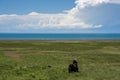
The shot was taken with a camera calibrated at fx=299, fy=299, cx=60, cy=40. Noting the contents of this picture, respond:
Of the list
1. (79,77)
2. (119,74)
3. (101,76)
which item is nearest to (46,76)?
(79,77)

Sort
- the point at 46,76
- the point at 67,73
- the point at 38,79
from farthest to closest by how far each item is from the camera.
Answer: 1. the point at 67,73
2. the point at 46,76
3. the point at 38,79

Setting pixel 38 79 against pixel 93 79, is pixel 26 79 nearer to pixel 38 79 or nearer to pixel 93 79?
pixel 38 79

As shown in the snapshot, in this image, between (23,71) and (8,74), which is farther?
(23,71)

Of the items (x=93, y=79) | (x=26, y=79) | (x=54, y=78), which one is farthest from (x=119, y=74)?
(x=26, y=79)

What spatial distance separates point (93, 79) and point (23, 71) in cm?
907

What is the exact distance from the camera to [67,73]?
105ft

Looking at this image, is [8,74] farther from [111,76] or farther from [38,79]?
[111,76]

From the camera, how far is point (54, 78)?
94.2 feet

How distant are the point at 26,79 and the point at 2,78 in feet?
7.56

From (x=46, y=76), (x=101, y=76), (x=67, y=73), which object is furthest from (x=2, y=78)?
(x=101, y=76)

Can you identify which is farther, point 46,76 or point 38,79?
point 46,76

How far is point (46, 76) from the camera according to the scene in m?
29.9

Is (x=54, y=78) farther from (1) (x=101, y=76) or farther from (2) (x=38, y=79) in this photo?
(1) (x=101, y=76)

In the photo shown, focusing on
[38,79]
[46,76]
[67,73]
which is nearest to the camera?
[38,79]
